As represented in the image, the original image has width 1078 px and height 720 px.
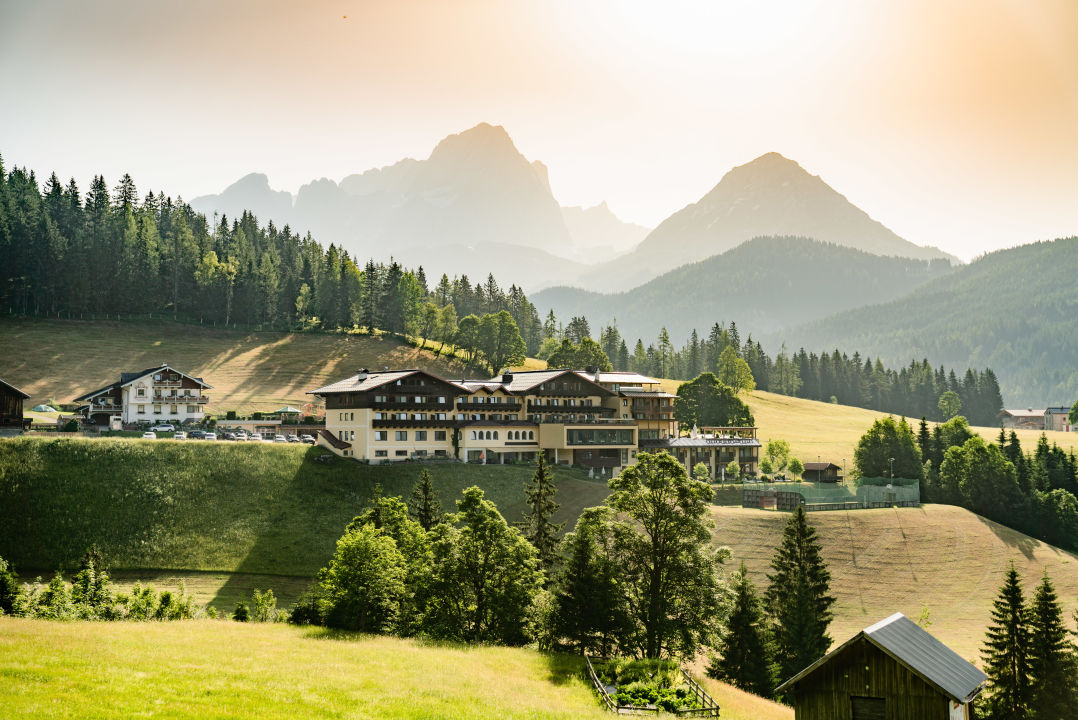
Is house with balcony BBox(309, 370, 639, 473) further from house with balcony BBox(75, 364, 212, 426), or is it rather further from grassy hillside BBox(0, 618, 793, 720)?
grassy hillside BBox(0, 618, 793, 720)

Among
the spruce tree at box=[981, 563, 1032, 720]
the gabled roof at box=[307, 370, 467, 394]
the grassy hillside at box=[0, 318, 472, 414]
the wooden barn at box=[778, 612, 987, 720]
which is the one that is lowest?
the spruce tree at box=[981, 563, 1032, 720]

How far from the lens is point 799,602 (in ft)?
175

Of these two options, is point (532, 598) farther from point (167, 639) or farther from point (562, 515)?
point (562, 515)

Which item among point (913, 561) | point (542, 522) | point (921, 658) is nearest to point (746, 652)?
point (542, 522)

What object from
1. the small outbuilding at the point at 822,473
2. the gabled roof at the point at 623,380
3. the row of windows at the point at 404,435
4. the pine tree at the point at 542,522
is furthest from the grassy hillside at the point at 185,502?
the small outbuilding at the point at 822,473

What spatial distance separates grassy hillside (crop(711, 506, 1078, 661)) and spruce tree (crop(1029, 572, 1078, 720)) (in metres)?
9.74

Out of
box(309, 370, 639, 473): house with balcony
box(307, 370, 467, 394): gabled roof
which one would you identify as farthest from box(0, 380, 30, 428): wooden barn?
box(309, 370, 639, 473): house with balcony

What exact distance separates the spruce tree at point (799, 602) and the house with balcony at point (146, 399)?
7284 cm

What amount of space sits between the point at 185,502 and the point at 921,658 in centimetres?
5569

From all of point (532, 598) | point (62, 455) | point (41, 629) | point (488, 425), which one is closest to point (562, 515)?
point (488, 425)

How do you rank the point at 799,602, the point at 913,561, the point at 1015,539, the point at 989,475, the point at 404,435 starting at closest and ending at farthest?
the point at 799,602 → the point at 913,561 → the point at 404,435 → the point at 1015,539 → the point at 989,475

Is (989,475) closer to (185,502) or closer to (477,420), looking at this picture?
(477,420)

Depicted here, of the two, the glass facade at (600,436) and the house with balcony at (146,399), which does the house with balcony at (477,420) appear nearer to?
the glass facade at (600,436)

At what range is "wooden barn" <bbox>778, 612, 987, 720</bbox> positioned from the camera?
1141 inches
